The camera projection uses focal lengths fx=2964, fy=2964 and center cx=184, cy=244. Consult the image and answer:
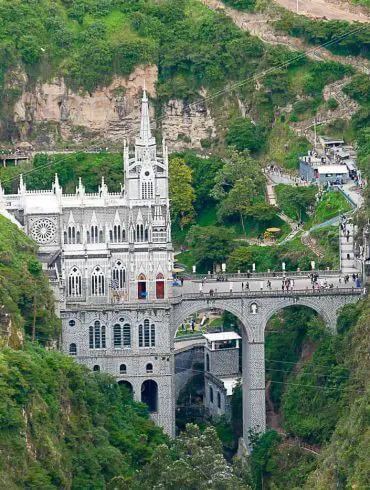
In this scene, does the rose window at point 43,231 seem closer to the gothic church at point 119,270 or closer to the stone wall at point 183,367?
the gothic church at point 119,270

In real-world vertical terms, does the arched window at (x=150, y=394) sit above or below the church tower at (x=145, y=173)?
below

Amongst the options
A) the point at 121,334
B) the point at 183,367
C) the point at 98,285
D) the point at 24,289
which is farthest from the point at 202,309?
the point at 24,289

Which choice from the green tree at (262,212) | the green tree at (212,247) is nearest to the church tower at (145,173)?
the green tree at (212,247)

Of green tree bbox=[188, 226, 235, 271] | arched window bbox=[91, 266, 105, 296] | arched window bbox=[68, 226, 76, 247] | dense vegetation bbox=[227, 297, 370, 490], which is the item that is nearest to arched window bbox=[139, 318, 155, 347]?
arched window bbox=[91, 266, 105, 296]

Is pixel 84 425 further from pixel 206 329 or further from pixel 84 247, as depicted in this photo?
pixel 206 329

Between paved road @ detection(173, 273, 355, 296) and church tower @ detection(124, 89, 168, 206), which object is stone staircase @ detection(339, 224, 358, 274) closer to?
paved road @ detection(173, 273, 355, 296)
